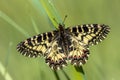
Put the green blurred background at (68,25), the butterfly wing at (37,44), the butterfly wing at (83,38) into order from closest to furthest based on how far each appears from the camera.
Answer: the butterfly wing at (83,38)
the butterfly wing at (37,44)
the green blurred background at (68,25)

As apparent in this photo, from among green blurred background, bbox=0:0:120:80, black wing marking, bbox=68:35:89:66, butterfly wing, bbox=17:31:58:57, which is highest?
green blurred background, bbox=0:0:120:80

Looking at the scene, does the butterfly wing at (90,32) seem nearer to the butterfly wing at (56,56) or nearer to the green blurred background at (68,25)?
the butterfly wing at (56,56)

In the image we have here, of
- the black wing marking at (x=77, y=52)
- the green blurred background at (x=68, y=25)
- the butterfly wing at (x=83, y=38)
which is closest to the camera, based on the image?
the black wing marking at (x=77, y=52)

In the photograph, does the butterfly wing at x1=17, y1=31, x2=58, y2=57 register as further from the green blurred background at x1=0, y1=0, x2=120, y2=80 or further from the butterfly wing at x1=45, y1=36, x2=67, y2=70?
the green blurred background at x1=0, y1=0, x2=120, y2=80

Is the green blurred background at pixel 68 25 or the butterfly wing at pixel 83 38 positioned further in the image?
the green blurred background at pixel 68 25

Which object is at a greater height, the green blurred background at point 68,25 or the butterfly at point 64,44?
the green blurred background at point 68,25

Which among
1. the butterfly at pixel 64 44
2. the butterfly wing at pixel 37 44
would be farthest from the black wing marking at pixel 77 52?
the butterfly wing at pixel 37 44

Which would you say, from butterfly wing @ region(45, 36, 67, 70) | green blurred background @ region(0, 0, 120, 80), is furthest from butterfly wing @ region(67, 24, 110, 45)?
green blurred background @ region(0, 0, 120, 80)

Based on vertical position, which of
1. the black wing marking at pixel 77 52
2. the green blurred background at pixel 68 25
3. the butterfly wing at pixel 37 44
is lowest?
the black wing marking at pixel 77 52
